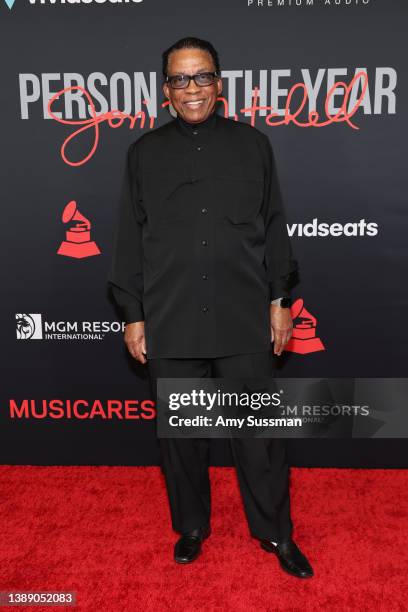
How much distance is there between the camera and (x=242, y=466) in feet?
6.64

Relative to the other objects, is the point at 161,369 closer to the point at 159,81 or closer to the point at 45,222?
Answer: the point at 45,222

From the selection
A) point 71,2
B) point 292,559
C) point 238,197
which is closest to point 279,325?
point 238,197

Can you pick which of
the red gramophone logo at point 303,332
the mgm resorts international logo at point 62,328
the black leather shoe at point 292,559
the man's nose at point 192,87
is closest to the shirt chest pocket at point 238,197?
the man's nose at point 192,87

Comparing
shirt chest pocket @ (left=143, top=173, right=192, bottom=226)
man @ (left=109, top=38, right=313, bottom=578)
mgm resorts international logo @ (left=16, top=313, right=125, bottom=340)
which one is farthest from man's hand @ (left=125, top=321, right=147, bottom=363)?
mgm resorts international logo @ (left=16, top=313, right=125, bottom=340)

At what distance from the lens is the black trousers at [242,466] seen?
198 centimetres

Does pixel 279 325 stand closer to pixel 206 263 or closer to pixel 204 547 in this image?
pixel 206 263

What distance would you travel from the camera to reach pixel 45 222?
259cm

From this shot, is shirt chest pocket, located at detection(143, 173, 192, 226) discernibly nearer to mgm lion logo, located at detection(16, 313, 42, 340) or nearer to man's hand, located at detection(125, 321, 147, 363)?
man's hand, located at detection(125, 321, 147, 363)

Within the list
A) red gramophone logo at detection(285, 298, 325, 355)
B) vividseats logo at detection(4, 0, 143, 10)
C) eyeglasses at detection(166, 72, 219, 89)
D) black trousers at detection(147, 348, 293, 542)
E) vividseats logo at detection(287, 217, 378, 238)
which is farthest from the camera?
red gramophone logo at detection(285, 298, 325, 355)

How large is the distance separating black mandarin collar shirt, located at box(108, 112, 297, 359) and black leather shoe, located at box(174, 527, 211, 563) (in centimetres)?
68

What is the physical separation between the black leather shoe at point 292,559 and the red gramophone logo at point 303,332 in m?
0.87

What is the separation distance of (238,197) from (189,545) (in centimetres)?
122

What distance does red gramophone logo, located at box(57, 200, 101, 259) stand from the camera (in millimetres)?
2576

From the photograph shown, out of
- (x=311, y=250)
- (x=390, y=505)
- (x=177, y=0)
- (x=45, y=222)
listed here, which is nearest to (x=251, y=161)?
(x=311, y=250)
